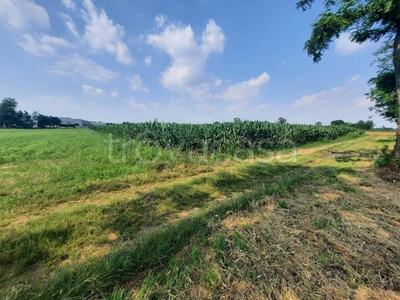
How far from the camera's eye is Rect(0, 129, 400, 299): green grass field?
73.9 inches

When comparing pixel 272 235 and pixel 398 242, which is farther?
pixel 272 235

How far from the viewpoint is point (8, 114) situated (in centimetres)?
7056

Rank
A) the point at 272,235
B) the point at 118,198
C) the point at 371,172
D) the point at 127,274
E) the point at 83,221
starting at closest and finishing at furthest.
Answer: the point at 127,274, the point at 272,235, the point at 83,221, the point at 118,198, the point at 371,172

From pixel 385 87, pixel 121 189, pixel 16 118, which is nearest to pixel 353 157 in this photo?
pixel 385 87

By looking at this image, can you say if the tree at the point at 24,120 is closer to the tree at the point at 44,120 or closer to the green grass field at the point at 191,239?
the tree at the point at 44,120

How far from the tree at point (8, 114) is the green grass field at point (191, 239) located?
94.6 metres

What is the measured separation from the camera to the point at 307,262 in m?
2.15

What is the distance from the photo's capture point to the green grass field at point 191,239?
6.15 feet

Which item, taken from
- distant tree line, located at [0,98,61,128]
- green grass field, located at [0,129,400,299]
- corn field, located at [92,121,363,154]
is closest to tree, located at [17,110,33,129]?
distant tree line, located at [0,98,61,128]

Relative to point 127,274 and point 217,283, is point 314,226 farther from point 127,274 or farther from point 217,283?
point 127,274

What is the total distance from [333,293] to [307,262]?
1.24ft

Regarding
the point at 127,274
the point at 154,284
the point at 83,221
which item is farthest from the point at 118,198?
the point at 154,284

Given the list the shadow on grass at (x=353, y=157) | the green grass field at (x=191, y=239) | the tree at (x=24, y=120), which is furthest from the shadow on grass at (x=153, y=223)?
the tree at (x=24, y=120)

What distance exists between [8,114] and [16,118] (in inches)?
116
